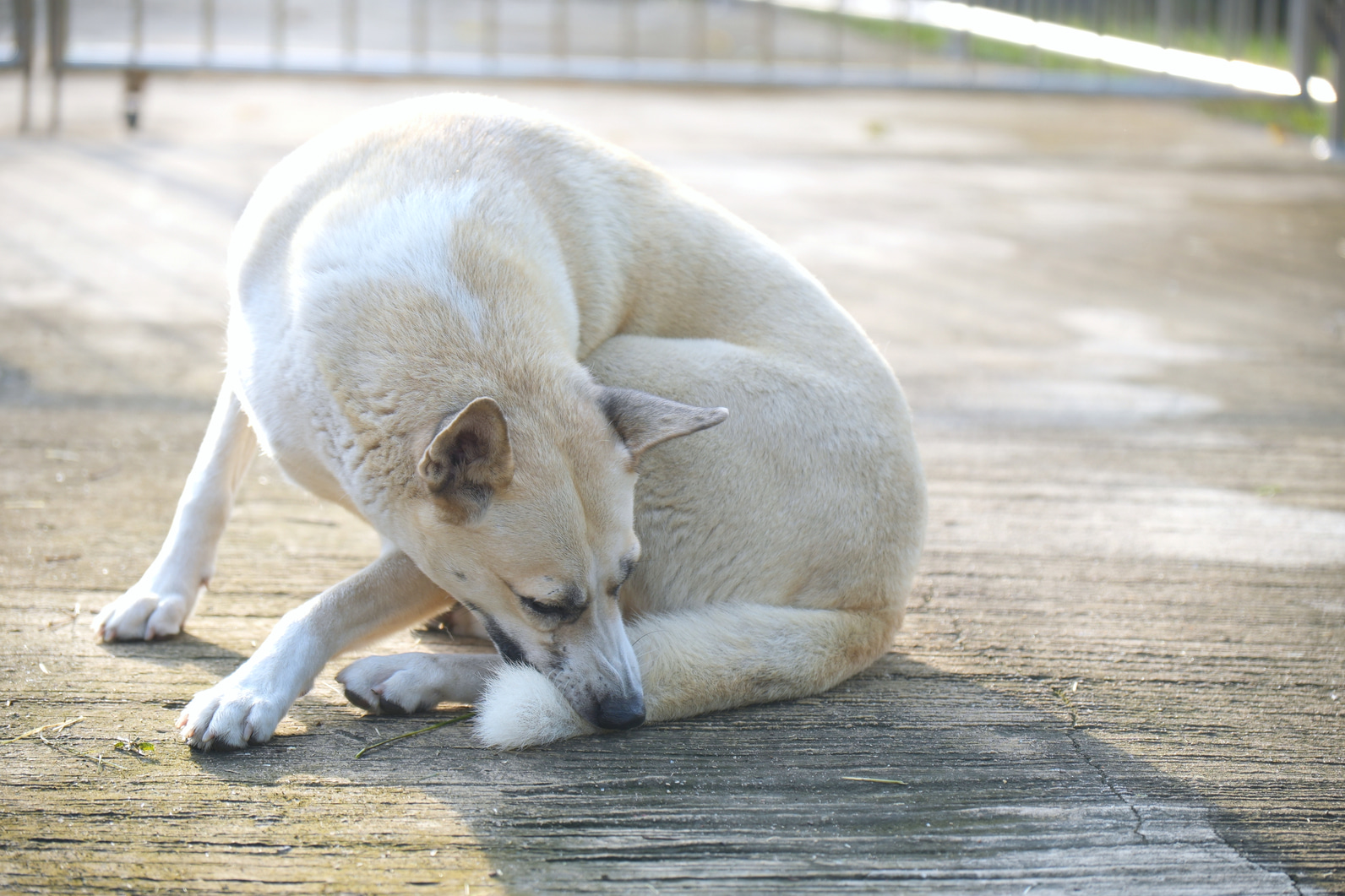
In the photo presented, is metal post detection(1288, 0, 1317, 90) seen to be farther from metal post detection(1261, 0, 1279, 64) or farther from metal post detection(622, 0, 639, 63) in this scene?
metal post detection(622, 0, 639, 63)

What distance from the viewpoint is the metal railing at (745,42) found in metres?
7.92

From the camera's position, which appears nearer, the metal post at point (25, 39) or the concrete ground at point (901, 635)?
the concrete ground at point (901, 635)

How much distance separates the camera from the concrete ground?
73.6 inches

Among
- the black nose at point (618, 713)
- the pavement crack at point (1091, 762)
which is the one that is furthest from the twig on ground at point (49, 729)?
the pavement crack at point (1091, 762)

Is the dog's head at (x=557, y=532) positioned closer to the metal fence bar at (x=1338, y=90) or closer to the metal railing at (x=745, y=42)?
the metal railing at (x=745, y=42)

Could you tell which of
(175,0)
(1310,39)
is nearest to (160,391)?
(1310,39)

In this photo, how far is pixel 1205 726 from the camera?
7.75 ft

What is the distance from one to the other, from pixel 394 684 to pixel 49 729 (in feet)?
1.97

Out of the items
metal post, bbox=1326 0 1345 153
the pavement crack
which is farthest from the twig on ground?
metal post, bbox=1326 0 1345 153

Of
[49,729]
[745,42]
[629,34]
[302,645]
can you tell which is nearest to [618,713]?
[302,645]

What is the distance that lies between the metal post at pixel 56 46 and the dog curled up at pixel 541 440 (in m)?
5.78

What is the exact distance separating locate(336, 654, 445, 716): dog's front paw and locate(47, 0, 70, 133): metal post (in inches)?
261

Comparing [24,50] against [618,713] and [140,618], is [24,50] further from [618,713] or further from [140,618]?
[618,713]

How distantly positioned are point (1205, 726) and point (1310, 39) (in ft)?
24.9
